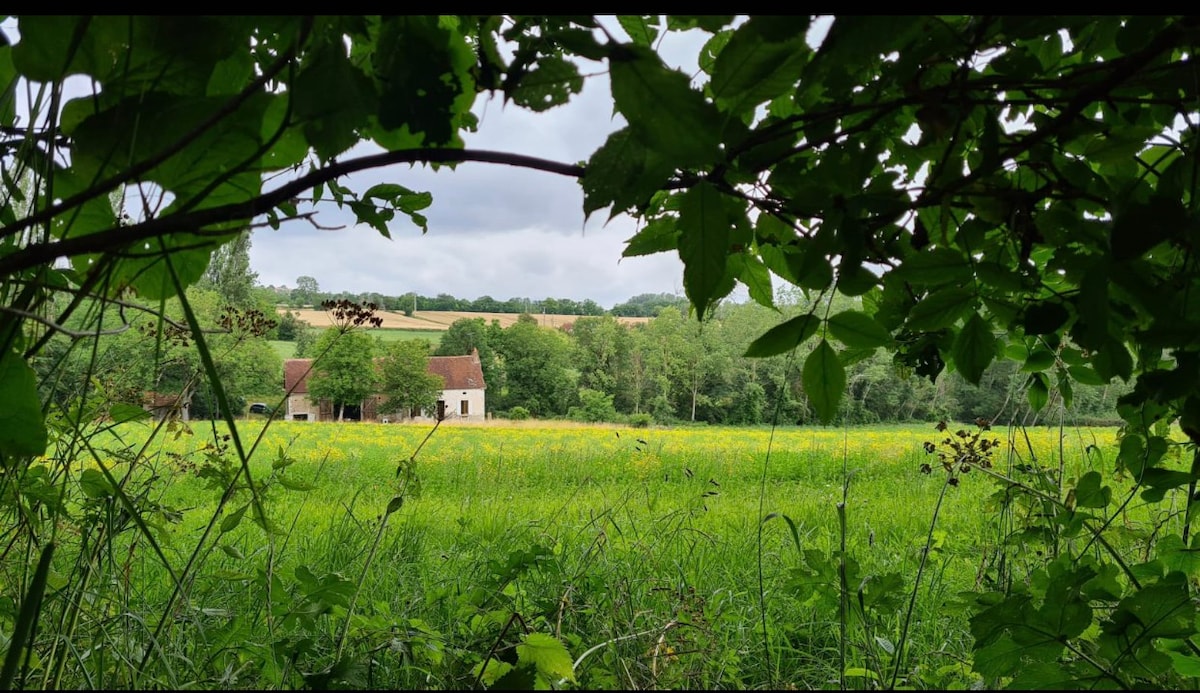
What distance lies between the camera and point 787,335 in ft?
1.43

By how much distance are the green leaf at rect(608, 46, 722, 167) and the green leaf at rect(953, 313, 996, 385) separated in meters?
0.37

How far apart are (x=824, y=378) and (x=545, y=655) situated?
2.03 feet

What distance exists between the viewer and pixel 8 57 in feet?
1.37

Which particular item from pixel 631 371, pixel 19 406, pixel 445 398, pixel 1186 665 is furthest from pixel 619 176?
pixel 631 371

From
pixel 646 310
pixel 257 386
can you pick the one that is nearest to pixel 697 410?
pixel 646 310

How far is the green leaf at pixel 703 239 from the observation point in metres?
0.33

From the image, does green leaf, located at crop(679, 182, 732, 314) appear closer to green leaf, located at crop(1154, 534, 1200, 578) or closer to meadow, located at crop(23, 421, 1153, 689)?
meadow, located at crop(23, 421, 1153, 689)

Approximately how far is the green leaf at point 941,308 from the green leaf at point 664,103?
310 mm

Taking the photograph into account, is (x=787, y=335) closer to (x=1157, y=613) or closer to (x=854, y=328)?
(x=854, y=328)

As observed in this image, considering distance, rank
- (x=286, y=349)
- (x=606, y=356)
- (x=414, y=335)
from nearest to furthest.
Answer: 1. (x=286, y=349)
2. (x=414, y=335)
3. (x=606, y=356)

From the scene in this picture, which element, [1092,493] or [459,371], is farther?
[459,371]

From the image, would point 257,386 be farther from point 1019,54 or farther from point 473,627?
point 1019,54

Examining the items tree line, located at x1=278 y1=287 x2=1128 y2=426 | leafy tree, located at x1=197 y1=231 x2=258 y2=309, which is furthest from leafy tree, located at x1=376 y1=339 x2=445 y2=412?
leafy tree, located at x1=197 y1=231 x2=258 y2=309

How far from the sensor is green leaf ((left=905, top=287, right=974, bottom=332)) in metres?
0.49
